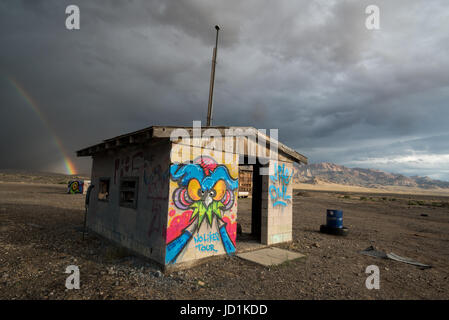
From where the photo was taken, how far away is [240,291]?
16.8ft

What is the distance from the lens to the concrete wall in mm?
8740

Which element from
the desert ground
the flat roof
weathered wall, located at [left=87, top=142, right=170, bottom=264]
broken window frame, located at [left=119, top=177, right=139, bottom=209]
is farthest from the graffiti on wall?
broken window frame, located at [left=119, top=177, right=139, bottom=209]

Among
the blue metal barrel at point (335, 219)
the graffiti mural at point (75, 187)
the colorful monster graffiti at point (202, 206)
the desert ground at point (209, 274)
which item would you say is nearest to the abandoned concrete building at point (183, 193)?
the colorful monster graffiti at point (202, 206)

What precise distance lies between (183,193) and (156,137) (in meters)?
1.67

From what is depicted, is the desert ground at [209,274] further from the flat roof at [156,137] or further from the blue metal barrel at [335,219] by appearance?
the flat roof at [156,137]

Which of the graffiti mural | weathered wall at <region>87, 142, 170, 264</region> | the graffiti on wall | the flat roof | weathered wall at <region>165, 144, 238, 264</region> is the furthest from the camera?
the graffiti mural

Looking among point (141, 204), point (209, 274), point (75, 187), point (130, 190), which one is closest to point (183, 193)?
point (141, 204)

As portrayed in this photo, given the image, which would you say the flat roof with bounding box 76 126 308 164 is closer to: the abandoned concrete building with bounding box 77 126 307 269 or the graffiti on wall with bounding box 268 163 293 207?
the abandoned concrete building with bounding box 77 126 307 269

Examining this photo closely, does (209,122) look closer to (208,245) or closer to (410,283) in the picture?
(208,245)

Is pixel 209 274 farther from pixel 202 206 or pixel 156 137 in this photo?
pixel 156 137

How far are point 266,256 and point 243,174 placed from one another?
75.6 ft

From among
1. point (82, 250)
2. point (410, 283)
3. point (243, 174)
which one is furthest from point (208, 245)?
point (243, 174)

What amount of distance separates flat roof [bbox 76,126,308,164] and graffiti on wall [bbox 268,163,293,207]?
0.71 metres

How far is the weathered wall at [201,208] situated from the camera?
20.4 feet
